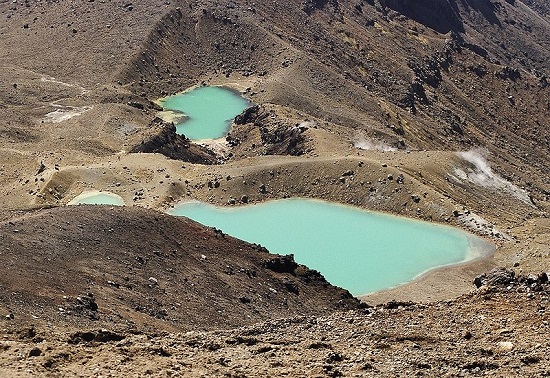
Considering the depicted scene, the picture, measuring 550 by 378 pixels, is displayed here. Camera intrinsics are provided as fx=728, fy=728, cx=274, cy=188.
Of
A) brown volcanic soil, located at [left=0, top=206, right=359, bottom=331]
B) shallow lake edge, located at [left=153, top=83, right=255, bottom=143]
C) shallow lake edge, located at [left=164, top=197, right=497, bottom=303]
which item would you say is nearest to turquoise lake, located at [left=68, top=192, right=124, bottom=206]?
brown volcanic soil, located at [left=0, top=206, right=359, bottom=331]

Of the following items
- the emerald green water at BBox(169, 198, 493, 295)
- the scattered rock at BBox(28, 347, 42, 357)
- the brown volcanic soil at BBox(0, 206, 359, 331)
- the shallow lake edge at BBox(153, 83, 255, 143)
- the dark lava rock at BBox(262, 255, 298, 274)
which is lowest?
the shallow lake edge at BBox(153, 83, 255, 143)

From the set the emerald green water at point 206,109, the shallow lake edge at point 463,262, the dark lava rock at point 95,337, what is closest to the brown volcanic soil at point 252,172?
the dark lava rock at point 95,337

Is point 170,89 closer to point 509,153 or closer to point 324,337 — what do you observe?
point 509,153

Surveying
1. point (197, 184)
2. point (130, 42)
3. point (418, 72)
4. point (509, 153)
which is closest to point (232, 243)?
point (197, 184)

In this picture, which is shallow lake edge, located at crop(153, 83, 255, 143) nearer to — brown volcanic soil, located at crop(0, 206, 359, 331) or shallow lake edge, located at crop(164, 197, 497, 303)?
shallow lake edge, located at crop(164, 197, 497, 303)

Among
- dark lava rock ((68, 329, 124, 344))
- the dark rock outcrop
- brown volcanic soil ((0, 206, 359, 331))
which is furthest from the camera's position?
the dark rock outcrop

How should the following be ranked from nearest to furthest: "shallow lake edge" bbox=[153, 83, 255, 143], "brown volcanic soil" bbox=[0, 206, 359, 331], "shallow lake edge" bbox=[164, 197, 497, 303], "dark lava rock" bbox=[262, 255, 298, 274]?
1. "brown volcanic soil" bbox=[0, 206, 359, 331]
2. "dark lava rock" bbox=[262, 255, 298, 274]
3. "shallow lake edge" bbox=[164, 197, 497, 303]
4. "shallow lake edge" bbox=[153, 83, 255, 143]

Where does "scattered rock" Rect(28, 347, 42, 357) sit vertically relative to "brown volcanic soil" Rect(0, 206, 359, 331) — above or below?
above
